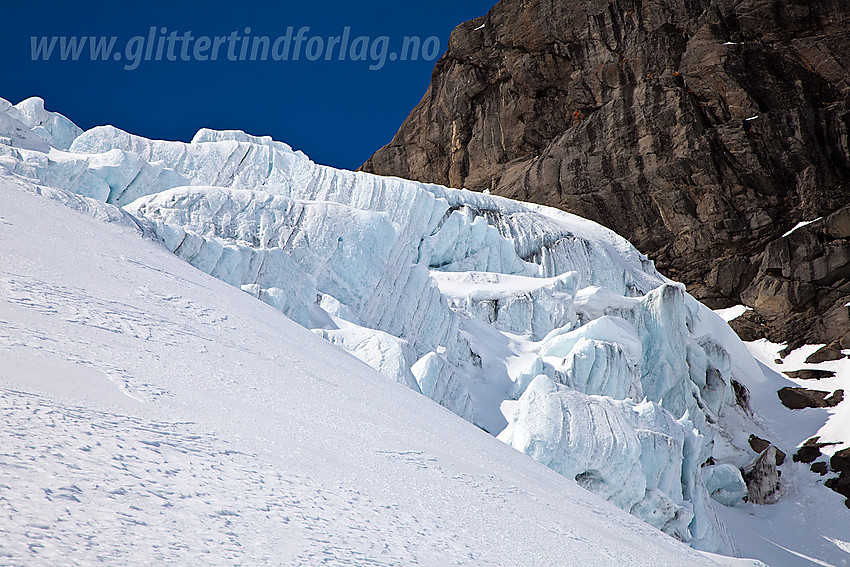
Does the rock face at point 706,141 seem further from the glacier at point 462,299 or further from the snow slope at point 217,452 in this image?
the snow slope at point 217,452

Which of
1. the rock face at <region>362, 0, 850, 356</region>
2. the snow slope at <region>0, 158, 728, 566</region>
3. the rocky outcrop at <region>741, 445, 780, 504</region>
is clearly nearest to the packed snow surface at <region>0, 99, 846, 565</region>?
the snow slope at <region>0, 158, 728, 566</region>

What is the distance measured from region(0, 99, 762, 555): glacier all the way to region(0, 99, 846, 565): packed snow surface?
0.21ft

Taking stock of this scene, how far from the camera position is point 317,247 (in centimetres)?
1591

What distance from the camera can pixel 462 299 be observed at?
21.2 m

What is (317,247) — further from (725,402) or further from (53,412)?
(725,402)

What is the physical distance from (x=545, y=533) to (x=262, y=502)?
1.74 meters

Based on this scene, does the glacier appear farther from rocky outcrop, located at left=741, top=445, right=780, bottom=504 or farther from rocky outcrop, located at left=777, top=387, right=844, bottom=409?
rocky outcrop, located at left=777, top=387, right=844, bottom=409

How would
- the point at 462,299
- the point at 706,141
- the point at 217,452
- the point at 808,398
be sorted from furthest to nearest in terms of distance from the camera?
1. the point at 706,141
2. the point at 808,398
3. the point at 462,299
4. the point at 217,452

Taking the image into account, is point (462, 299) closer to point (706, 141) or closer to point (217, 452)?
point (217, 452)

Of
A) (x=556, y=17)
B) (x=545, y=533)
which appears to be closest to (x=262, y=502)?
(x=545, y=533)

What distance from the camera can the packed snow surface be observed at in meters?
3.30

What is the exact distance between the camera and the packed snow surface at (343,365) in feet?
10.8

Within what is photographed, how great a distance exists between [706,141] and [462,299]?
99.0 feet

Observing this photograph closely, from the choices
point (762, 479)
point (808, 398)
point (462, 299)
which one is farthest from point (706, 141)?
point (462, 299)
